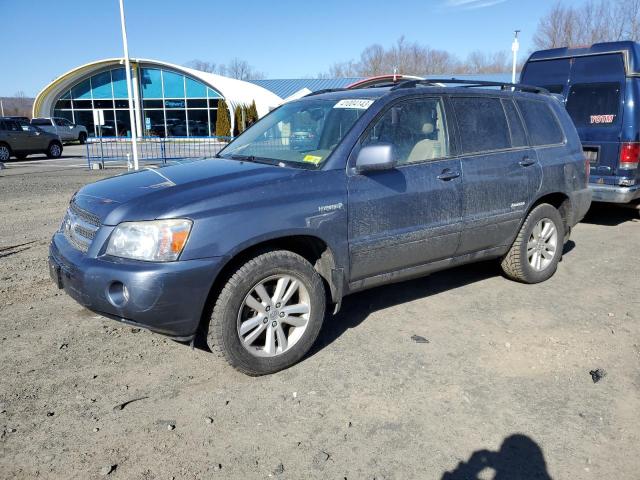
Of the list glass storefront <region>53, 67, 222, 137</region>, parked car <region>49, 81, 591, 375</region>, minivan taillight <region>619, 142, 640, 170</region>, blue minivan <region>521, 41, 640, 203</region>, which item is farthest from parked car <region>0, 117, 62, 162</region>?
minivan taillight <region>619, 142, 640, 170</region>

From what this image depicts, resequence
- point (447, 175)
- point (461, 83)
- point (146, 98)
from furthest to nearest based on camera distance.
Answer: point (146, 98)
point (461, 83)
point (447, 175)

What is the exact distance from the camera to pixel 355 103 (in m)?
4.23

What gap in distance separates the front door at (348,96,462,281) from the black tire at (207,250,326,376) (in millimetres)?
413

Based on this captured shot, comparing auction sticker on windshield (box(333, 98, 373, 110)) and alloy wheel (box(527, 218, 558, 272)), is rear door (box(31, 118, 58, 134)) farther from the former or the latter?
alloy wheel (box(527, 218, 558, 272))

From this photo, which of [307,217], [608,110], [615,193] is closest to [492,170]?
[307,217]

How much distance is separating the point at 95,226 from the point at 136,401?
1146mm

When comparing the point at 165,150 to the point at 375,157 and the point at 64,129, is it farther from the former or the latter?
the point at 375,157

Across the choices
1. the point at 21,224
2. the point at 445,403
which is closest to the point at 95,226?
the point at 445,403

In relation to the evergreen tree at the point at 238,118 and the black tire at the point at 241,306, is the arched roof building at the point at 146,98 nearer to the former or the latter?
the evergreen tree at the point at 238,118

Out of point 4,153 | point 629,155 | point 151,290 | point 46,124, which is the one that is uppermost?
point 46,124

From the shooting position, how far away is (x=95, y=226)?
3.45 metres

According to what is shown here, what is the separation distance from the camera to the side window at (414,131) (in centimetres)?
412

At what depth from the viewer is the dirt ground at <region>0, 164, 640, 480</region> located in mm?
2738

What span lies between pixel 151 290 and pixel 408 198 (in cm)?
204
